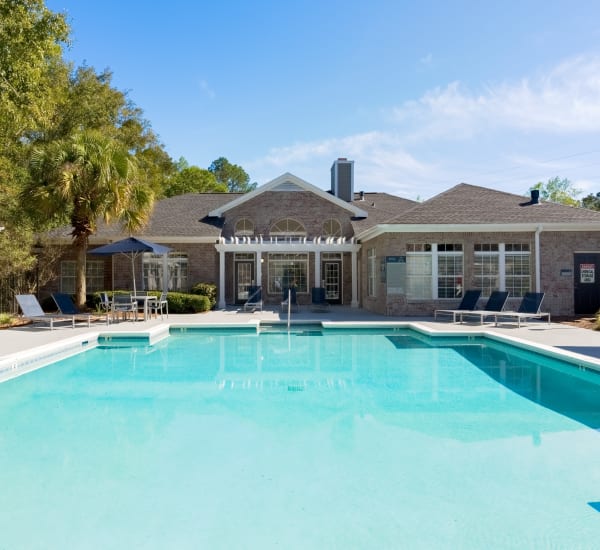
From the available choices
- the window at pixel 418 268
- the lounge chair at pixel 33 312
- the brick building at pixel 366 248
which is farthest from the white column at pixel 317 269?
the lounge chair at pixel 33 312

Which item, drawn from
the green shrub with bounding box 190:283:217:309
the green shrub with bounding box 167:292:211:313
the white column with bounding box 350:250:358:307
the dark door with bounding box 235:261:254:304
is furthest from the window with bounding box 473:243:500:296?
the green shrub with bounding box 190:283:217:309

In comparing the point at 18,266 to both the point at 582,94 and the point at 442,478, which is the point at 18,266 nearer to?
the point at 442,478

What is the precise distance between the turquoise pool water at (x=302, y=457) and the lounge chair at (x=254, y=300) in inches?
385

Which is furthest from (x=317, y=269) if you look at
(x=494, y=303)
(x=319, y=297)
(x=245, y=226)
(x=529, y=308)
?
(x=529, y=308)

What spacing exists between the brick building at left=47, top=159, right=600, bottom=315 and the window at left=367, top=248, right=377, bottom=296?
86 mm

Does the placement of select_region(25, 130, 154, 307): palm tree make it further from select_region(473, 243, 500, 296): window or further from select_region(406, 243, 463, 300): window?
select_region(473, 243, 500, 296): window

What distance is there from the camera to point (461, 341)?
1306cm

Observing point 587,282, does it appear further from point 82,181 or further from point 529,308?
point 82,181

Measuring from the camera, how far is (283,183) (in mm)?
24297

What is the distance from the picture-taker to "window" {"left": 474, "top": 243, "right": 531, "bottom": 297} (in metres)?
17.2

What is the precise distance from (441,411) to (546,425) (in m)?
1.33

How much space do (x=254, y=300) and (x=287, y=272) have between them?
11.5 feet

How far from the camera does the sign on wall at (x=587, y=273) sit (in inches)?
677

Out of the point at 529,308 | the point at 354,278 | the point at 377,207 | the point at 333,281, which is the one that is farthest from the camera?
the point at 377,207
